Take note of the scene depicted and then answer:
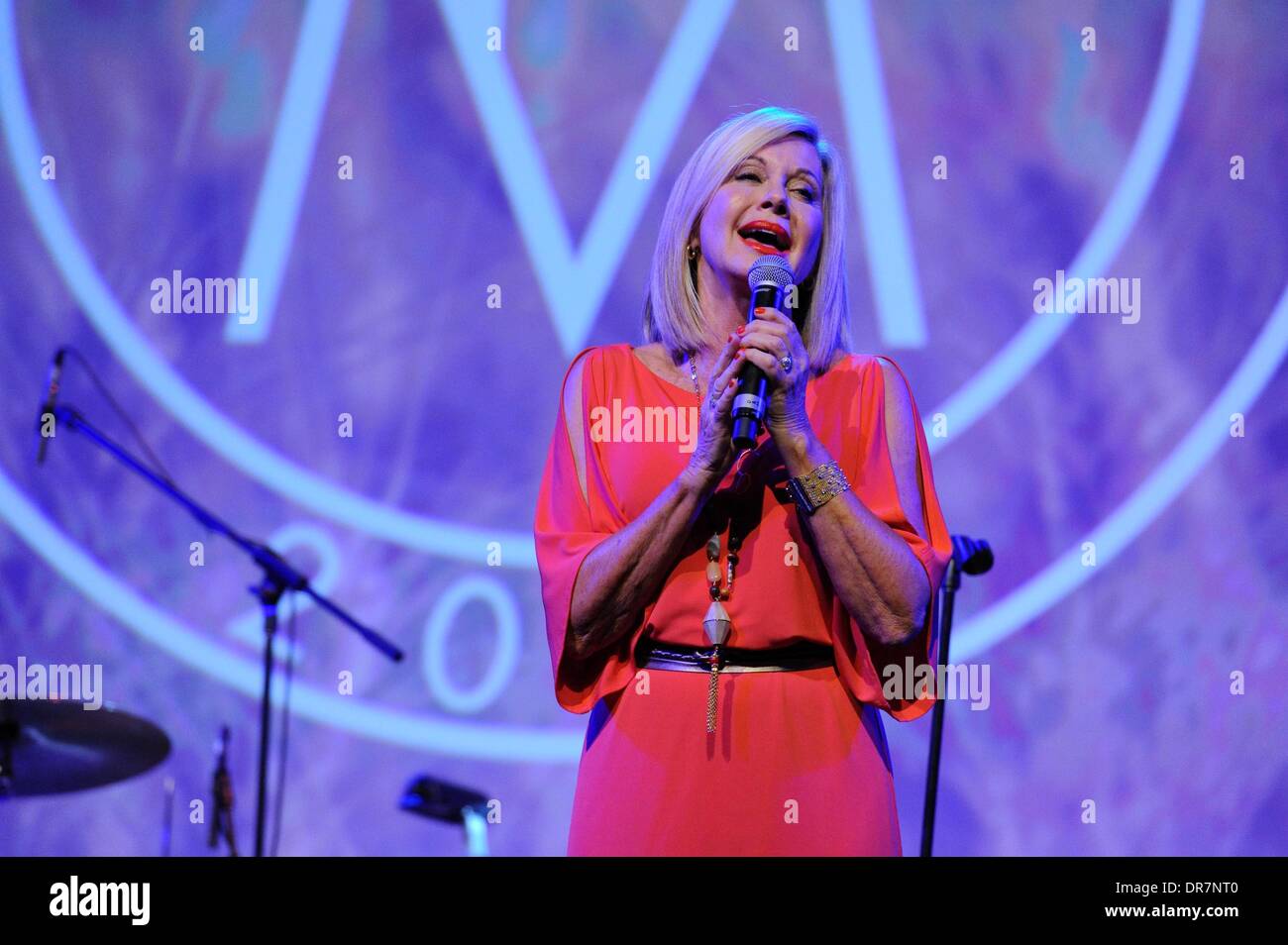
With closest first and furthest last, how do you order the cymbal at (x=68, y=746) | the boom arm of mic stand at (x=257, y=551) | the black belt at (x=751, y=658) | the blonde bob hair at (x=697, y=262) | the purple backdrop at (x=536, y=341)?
1. the black belt at (x=751, y=658)
2. the blonde bob hair at (x=697, y=262)
3. the cymbal at (x=68, y=746)
4. the boom arm of mic stand at (x=257, y=551)
5. the purple backdrop at (x=536, y=341)

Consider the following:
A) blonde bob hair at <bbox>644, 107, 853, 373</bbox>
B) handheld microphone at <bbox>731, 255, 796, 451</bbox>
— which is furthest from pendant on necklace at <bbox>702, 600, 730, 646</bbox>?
blonde bob hair at <bbox>644, 107, 853, 373</bbox>

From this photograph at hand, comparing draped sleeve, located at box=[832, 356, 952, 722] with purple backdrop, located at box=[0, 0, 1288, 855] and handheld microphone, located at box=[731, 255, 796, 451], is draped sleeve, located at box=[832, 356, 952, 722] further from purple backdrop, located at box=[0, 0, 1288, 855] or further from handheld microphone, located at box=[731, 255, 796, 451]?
purple backdrop, located at box=[0, 0, 1288, 855]

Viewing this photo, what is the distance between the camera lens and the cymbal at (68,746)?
2801 mm

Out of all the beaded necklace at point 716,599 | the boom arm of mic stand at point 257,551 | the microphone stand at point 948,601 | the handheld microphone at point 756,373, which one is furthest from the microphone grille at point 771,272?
the boom arm of mic stand at point 257,551

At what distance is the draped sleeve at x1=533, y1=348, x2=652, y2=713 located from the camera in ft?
6.48

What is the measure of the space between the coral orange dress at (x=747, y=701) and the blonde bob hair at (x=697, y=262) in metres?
0.20

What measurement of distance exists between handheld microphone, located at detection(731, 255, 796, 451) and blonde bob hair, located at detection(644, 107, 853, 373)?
0.12 m

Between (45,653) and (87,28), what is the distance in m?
1.64

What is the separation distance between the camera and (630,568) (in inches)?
75.2

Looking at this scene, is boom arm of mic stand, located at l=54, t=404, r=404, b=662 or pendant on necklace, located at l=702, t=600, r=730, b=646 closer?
pendant on necklace, located at l=702, t=600, r=730, b=646

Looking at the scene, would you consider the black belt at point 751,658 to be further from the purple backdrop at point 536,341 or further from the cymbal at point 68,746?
the purple backdrop at point 536,341

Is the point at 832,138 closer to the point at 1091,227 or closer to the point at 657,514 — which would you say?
the point at 1091,227

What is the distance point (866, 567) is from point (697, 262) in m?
0.62

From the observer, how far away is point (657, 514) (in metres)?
1.90
